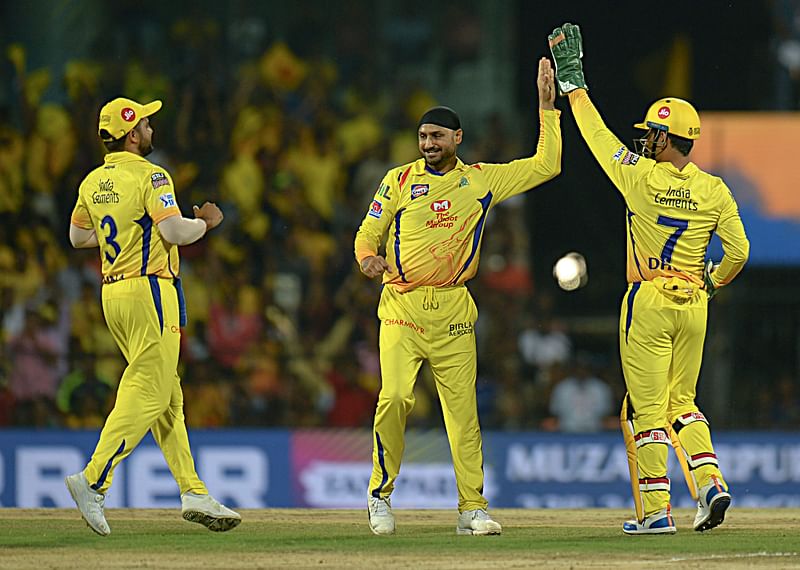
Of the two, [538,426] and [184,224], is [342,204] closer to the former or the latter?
[538,426]

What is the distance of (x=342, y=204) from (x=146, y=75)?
2.51 m

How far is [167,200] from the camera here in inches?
324

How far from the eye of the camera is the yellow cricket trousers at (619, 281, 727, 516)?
8.32 metres

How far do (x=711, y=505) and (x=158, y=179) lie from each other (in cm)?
321

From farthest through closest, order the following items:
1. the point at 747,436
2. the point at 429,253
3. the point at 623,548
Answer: the point at 747,436
the point at 429,253
the point at 623,548

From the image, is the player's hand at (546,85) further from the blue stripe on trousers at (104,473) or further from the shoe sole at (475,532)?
the blue stripe on trousers at (104,473)

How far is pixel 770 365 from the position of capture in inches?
585

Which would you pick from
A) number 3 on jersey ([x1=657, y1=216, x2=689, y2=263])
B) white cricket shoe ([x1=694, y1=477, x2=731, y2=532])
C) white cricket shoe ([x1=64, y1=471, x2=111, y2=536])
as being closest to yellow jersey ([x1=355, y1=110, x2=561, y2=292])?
number 3 on jersey ([x1=657, y1=216, x2=689, y2=263])

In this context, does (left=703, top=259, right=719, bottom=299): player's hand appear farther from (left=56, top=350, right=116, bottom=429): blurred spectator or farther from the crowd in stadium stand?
(left=56, top=350, right=116, bottom=429): blurred spectator

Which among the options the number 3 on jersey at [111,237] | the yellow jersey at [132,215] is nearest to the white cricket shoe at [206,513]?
the yellow jersey at [132,215]

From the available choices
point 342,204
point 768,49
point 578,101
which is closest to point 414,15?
point 342,204

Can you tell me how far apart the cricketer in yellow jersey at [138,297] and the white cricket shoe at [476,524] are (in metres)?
1.16

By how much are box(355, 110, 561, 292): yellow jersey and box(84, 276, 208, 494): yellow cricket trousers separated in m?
1.05

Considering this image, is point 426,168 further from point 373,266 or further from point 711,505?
point 711,505
